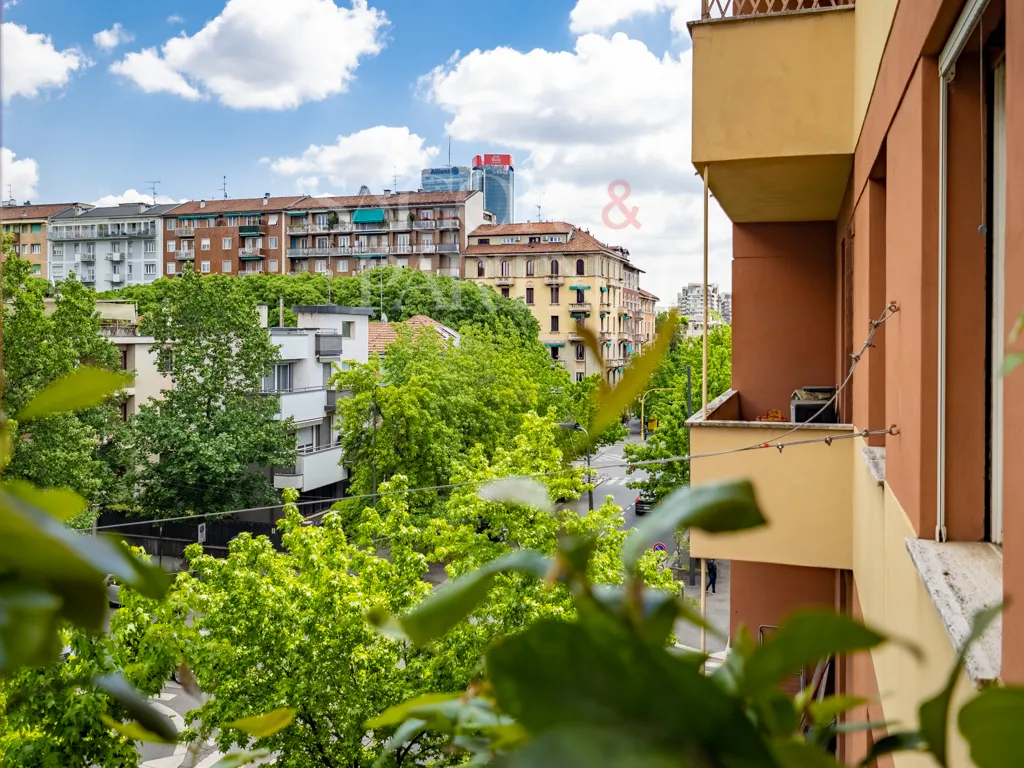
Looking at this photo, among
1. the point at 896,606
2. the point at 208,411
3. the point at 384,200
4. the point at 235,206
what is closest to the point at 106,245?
the point at 235,206

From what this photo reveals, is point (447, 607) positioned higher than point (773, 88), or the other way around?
point (773, 88)

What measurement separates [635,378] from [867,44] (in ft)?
15.8

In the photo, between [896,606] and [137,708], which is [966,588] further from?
[137,708]

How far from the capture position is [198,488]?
75.8 feet

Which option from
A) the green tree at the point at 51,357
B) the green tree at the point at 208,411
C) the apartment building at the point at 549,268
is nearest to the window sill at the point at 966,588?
the green tree at the point at 51,357

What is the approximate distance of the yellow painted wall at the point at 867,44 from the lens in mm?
3834

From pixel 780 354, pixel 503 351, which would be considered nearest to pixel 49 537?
pixel 780 354

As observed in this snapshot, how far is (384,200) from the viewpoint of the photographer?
57438 mm

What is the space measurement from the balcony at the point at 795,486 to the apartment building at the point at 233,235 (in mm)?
53914

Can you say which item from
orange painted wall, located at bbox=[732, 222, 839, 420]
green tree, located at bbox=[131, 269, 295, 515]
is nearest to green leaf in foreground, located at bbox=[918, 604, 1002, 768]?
orange painted wall, located at bbox=[732, 222, 839, 420]

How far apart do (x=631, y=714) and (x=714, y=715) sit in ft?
0.09

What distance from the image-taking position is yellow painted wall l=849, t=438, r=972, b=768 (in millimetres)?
2174

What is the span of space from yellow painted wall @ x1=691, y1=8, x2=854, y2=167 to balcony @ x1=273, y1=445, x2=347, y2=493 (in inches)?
822

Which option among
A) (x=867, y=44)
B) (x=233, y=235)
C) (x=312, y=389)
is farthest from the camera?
(x=233, y=235)
